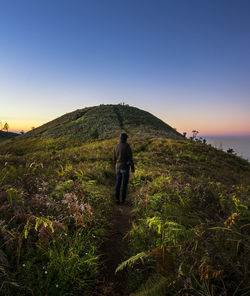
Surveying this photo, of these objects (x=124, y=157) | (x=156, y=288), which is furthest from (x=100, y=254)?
(x=124, y=157)

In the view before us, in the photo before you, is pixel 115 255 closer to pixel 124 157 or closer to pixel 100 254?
pixel 100 254

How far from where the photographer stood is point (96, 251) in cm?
340

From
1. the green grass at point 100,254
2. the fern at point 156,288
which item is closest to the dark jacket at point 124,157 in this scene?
the green grass at point 100,254

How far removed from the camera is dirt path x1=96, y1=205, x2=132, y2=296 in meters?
2.75

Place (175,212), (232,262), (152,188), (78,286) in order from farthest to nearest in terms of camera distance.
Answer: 1. (152,188)
2. (175,212)
3. (78,286)
4. (232,262)

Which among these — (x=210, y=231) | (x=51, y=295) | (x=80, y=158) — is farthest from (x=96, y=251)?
(x=80, y=158)

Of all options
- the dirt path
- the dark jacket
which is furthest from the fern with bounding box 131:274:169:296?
the dark jacket

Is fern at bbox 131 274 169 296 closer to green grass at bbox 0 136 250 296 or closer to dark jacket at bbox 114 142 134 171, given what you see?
green grass at bbox 0 136 250 296

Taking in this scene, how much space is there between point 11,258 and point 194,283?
110 inches

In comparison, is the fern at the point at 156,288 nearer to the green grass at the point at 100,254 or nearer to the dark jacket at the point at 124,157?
the green grass at the point at 100,254

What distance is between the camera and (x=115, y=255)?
3541 millimetres

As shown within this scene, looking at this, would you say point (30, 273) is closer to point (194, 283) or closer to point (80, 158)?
point (194, 283)

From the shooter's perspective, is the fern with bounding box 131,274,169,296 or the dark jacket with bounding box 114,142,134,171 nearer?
the fern with bounding box 131,274,169,296

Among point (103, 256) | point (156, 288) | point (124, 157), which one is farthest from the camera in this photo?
point (124, 157)
